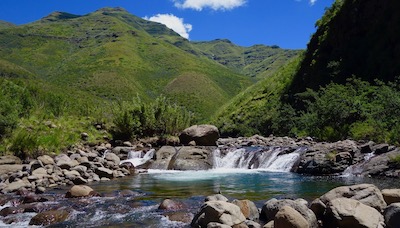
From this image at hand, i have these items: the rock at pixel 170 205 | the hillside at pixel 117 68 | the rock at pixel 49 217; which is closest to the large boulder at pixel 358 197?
the rock at pixel 170 205

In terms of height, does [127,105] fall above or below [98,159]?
above

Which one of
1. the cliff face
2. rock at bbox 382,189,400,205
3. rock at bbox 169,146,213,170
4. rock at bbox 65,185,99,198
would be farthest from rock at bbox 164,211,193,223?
the cliff face

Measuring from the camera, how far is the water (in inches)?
409

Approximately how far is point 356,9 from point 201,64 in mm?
118796

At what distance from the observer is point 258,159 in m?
25.2

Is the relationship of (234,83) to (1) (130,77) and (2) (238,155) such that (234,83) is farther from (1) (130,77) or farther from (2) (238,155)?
(2) (238,155)

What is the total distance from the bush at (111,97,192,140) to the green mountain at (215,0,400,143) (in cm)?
1321

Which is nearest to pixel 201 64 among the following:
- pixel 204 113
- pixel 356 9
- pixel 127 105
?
pixel 204 113

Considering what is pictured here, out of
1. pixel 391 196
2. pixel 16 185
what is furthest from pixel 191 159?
pixel 391 196

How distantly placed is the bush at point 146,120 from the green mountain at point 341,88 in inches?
520

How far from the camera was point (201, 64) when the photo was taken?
541 feet

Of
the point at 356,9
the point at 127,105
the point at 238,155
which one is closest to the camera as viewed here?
the point at 238,155

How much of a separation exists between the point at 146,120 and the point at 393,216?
87.5 feet

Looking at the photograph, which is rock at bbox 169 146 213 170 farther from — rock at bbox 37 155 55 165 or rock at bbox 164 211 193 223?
rock at bbox 164 211 193 223
